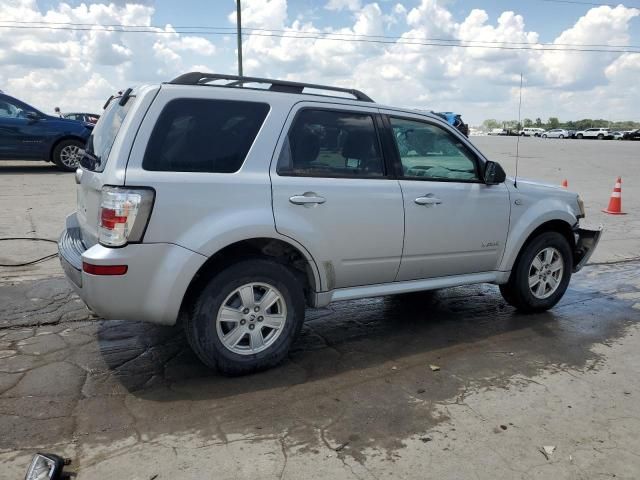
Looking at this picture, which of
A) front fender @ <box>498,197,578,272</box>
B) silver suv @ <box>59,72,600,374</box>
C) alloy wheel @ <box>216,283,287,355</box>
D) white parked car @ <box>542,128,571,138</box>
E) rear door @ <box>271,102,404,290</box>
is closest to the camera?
silver suv @ <box>59,72,600,374</box>

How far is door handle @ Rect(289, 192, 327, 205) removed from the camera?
3.82 m

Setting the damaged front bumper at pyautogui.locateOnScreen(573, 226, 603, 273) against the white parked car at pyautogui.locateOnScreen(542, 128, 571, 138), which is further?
the white parked car at pyautogui.locateOnScreen(542, 128, 571, 138)

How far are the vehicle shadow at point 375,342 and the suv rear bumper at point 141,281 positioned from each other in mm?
562

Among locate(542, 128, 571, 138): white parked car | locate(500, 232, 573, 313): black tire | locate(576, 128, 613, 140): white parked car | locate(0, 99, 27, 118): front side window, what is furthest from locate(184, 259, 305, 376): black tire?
locate(542, 128, 571, 138): white parked car

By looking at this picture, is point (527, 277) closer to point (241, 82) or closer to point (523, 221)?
point (523, 221)

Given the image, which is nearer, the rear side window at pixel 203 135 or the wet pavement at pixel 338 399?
the wet pavement at pixel 338 399

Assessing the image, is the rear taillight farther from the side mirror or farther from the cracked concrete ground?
the side mirror

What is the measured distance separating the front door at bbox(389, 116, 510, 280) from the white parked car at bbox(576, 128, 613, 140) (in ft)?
217

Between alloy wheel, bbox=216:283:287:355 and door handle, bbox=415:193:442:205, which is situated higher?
door handle, bbox=415:193:442:205

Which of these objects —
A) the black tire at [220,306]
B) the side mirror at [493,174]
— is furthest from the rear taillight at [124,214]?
the side mirror at [493,174]

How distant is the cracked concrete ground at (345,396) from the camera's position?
2912mm

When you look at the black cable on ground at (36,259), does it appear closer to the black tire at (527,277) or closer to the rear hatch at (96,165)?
the rear hatch at (96,165)

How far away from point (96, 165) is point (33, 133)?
1068cm

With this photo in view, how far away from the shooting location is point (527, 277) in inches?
206
